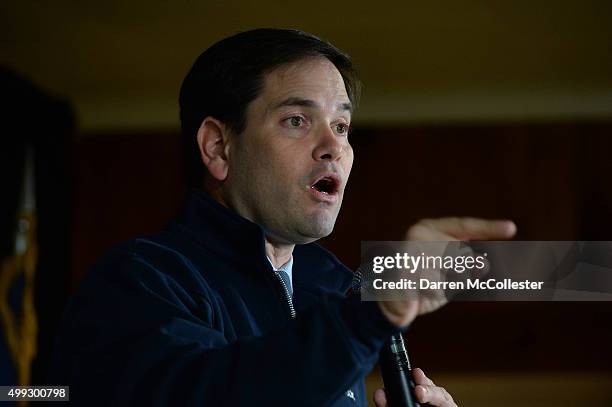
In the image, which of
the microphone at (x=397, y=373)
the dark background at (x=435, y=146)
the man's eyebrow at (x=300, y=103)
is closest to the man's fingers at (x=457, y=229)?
the microphone at (x=397, y=373)

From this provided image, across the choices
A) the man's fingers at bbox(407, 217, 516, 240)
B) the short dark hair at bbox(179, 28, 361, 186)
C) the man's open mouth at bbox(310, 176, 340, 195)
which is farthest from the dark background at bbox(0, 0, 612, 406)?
the man's fingers at bbox(407, 217, 516, 240)

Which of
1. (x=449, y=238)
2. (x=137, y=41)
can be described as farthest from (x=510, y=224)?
(x=137, y=41)

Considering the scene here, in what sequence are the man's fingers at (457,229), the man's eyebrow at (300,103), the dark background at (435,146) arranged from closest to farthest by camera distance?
the man's fingers at (457,229), the man's eyebrow at (300,103), the dark background at (435,146)

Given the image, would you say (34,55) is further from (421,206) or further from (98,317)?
(98,317)

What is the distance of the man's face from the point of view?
0.69 m

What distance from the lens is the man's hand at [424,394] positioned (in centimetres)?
61

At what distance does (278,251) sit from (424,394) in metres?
0.20

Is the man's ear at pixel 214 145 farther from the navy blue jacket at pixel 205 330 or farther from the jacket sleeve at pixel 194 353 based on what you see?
the jacket sleeve at pixel 194 353

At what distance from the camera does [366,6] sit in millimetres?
2371

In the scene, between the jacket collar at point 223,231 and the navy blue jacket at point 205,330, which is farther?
the jacket collar at point 223,231

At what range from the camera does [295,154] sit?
2.30ft

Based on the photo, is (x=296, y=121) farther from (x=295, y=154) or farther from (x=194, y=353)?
(x=194, y=353)

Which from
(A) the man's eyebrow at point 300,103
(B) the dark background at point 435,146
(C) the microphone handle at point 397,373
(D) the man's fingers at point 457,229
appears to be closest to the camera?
(D) the man's fingers at point 457,229

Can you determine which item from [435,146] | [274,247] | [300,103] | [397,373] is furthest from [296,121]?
[435,146]
